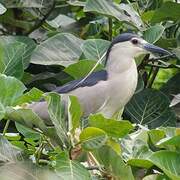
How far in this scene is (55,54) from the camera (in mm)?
2438

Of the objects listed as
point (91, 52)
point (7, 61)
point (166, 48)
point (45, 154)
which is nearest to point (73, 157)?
point (45, 154)

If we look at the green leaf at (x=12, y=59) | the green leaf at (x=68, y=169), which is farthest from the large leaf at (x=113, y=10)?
the green leaf at (x=68, y=169)

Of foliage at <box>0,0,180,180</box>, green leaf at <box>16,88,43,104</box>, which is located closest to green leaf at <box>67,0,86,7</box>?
foliage at <box>0,0,180,180</box>

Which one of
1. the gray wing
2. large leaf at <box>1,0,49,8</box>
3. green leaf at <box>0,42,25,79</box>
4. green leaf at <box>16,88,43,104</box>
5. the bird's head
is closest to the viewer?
green leaf at <box>16,88,43,104</box>

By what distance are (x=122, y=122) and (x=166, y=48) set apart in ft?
3.32

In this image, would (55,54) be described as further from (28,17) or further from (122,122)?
(122,122)

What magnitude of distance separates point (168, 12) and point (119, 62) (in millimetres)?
343

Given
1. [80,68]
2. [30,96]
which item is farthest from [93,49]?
[30,96]

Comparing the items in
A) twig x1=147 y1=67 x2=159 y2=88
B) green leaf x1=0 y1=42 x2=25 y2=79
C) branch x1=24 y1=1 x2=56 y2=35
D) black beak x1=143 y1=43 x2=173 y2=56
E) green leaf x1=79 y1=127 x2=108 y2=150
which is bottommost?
twig x1=147 y1=67 x2=159 y2=88

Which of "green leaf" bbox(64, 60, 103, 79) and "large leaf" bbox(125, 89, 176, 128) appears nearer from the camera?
"green leaf" bbox(64, 60, 103, 79)

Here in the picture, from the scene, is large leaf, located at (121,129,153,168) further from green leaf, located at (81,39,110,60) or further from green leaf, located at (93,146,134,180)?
green leaf, located at (81,39,110,60)

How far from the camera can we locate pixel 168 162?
150cm

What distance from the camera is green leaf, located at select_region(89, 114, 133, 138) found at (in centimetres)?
152

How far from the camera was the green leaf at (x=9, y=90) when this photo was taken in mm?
1664
